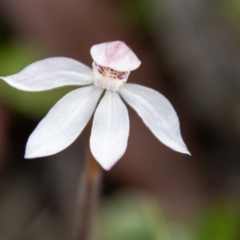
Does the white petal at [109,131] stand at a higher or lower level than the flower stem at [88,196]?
higher

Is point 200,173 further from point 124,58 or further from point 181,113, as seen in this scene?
point 124,58

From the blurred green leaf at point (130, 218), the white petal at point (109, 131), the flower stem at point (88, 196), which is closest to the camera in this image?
the white petal at point (109, 131)

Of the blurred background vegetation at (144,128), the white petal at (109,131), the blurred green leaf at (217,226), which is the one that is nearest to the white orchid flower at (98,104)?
the white petal at (109,131)

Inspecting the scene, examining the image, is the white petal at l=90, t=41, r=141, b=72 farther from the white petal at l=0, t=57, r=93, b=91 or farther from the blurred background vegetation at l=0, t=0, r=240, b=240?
the blurred background vegetation at l=0, t=0, r=240, b=240

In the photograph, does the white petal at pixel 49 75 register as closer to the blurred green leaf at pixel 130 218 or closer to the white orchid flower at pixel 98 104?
the white orchid flower at pixel 98 104

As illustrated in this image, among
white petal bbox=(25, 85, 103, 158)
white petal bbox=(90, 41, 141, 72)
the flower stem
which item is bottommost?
the flower stem

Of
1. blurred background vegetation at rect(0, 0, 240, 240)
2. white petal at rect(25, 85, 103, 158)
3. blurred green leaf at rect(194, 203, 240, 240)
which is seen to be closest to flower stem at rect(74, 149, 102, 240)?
white petal at rect(25, 85, 103, 158)

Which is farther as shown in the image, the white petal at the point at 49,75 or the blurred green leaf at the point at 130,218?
the blurred green leaf at the point at 130,218

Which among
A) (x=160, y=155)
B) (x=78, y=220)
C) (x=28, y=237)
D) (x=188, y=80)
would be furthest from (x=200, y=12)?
(x=78, y=220)

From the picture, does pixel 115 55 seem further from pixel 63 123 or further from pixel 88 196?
pixel 88 196
